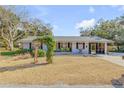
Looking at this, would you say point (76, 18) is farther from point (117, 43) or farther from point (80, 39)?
point (80, 39)

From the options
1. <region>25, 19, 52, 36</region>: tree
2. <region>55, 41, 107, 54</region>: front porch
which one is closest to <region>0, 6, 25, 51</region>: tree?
<region>25, 19, 52, 36</region>: tree

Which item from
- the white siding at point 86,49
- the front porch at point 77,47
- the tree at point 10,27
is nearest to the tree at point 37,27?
the tree at point 10,27

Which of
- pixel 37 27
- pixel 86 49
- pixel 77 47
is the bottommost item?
pixel 86 49

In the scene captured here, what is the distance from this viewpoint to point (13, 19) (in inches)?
1539

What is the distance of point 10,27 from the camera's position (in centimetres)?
3994

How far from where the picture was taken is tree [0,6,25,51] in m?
38.0

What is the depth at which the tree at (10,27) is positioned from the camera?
3803 cm

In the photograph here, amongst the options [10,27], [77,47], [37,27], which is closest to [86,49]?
[77,47]

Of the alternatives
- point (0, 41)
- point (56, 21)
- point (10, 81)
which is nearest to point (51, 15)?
point (56, 21)

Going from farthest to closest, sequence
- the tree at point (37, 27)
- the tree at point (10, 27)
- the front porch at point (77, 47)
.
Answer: the tree at point (37, 27), the tree at point (10, 27), the front porch at point (77, 47)

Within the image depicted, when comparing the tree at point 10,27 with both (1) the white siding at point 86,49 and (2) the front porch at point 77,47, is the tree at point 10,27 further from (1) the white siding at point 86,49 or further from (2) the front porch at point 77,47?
(1) the white siding at point 86,49

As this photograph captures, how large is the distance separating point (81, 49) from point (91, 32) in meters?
18.0

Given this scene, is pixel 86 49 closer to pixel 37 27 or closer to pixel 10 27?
pixel 10 27
